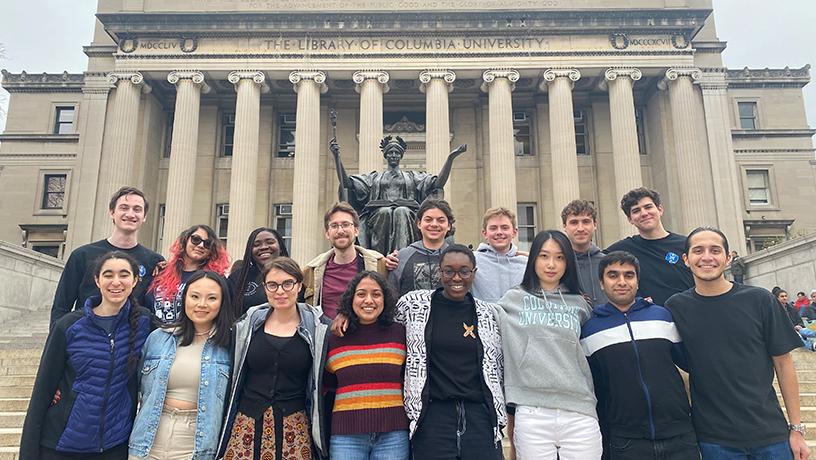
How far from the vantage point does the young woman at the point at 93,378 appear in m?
3.94

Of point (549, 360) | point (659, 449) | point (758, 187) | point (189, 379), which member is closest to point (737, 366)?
point (659, 449)

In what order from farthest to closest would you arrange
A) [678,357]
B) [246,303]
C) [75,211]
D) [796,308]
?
[75,211]
[796,308]
[246,303]
[678,357]

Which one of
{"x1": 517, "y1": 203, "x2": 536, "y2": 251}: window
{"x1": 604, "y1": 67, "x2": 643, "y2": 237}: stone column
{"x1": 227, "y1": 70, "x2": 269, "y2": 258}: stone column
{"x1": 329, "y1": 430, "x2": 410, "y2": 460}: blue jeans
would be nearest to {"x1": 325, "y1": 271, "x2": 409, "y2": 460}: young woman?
{"x1": 329, "y1": 430, "x2": 410, "y2": 460}: blue jeans

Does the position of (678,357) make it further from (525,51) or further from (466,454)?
(525,51)

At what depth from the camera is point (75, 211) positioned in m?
27.8

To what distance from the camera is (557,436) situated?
3.97 m

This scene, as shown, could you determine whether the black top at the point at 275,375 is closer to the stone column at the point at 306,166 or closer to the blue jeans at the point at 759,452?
the blue jeans at the point at 759,452

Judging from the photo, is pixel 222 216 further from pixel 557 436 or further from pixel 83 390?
pixel 557 436

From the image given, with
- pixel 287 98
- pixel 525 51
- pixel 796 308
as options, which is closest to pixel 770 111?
pixel 525 51

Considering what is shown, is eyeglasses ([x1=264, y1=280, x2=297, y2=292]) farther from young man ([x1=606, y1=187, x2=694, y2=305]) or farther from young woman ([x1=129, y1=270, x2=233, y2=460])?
young man ([x1=606, y1=187, x2=694, y2=305])

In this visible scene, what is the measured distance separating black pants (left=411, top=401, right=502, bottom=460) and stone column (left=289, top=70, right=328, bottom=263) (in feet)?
75.5

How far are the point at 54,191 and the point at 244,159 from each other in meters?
15.6

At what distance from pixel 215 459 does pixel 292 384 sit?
2.42 ft

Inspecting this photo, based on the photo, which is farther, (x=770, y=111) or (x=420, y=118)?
(x=770, y=111)
